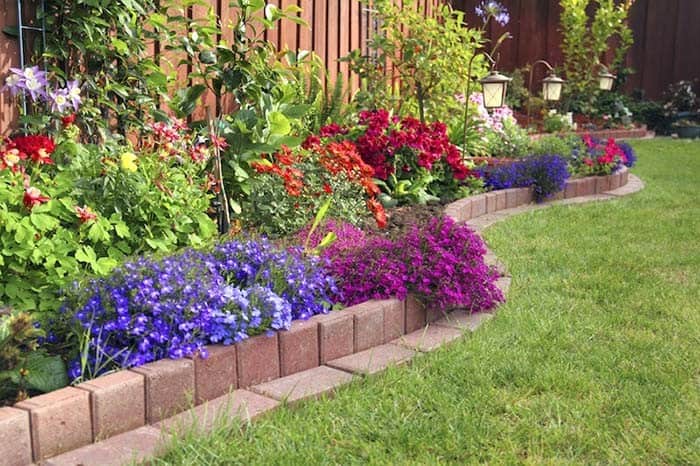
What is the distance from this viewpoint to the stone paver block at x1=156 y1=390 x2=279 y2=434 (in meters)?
2.10

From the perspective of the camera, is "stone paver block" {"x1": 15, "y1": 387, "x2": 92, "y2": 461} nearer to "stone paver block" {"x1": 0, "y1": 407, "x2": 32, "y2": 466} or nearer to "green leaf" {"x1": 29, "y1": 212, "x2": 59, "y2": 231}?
"stone paver block" {"x1": 0, "y1": 407, "x2": 32, "y2": 466}

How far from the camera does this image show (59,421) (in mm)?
1949

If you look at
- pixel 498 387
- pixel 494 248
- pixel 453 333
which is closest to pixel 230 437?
pixel 498 387

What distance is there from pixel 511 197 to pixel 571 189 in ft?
2.68

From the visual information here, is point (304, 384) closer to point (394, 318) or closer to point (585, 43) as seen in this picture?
point (394, 318)

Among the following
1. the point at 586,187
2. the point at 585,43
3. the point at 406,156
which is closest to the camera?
the point at 406,156

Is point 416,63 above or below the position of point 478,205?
above

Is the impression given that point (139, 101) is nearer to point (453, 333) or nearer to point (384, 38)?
point (453, 333)

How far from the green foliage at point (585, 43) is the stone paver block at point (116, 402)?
10.0m

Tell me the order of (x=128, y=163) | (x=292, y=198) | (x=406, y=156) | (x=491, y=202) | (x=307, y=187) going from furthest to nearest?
(x=491, y=202)
(x=406, y=156)
(x=307, y=187)
(x=292, y=198)
(x=128, y=163)

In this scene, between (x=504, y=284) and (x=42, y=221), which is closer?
(x=42, y=221)

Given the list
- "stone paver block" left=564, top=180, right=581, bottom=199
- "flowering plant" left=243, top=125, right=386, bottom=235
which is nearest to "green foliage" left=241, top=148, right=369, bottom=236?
"flowering plant" left=243, top=125, right=386, bottom=235

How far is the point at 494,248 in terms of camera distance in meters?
4.23

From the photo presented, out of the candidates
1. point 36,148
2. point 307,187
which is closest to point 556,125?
point 307,187
